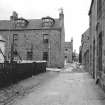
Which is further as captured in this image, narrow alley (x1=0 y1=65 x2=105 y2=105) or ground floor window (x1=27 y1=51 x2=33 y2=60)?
ground floor window (x1=27 y1=51 x2=33 y2=60)

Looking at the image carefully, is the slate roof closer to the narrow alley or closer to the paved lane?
the narrow alley

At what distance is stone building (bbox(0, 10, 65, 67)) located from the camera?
28.9 meters

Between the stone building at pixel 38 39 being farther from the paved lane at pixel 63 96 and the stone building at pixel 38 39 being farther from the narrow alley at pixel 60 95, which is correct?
the paved lane at pixel 63 96

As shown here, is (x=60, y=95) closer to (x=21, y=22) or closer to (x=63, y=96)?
(x=63, y=96)

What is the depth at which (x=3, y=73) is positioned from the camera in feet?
28.9

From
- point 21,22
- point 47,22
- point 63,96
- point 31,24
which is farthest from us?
point 31,24

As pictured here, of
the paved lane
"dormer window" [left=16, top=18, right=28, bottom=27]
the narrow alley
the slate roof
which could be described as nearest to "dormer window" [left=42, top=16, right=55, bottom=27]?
the slate roof

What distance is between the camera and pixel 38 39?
29.6 m

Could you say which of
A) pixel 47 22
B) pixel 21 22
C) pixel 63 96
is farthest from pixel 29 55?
pixel 63 96

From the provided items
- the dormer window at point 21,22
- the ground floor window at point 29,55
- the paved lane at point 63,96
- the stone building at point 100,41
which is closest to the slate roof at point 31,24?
the dormer window at point 21,22

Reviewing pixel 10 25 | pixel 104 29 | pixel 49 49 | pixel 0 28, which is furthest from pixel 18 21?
pixel 104 29

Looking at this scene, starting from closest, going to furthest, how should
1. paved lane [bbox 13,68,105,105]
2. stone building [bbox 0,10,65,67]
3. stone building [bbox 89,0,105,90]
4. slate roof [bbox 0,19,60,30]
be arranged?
paved lane [bbox 13,68,105,105] → stone building [bbox 89,0,105,90] → stone building [bbox 0,10,65,67] → slate roof [bbox 0,19,60,30]

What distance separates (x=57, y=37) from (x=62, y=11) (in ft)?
20.8

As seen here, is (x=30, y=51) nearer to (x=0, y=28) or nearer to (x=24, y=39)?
(x=24, y=39)
